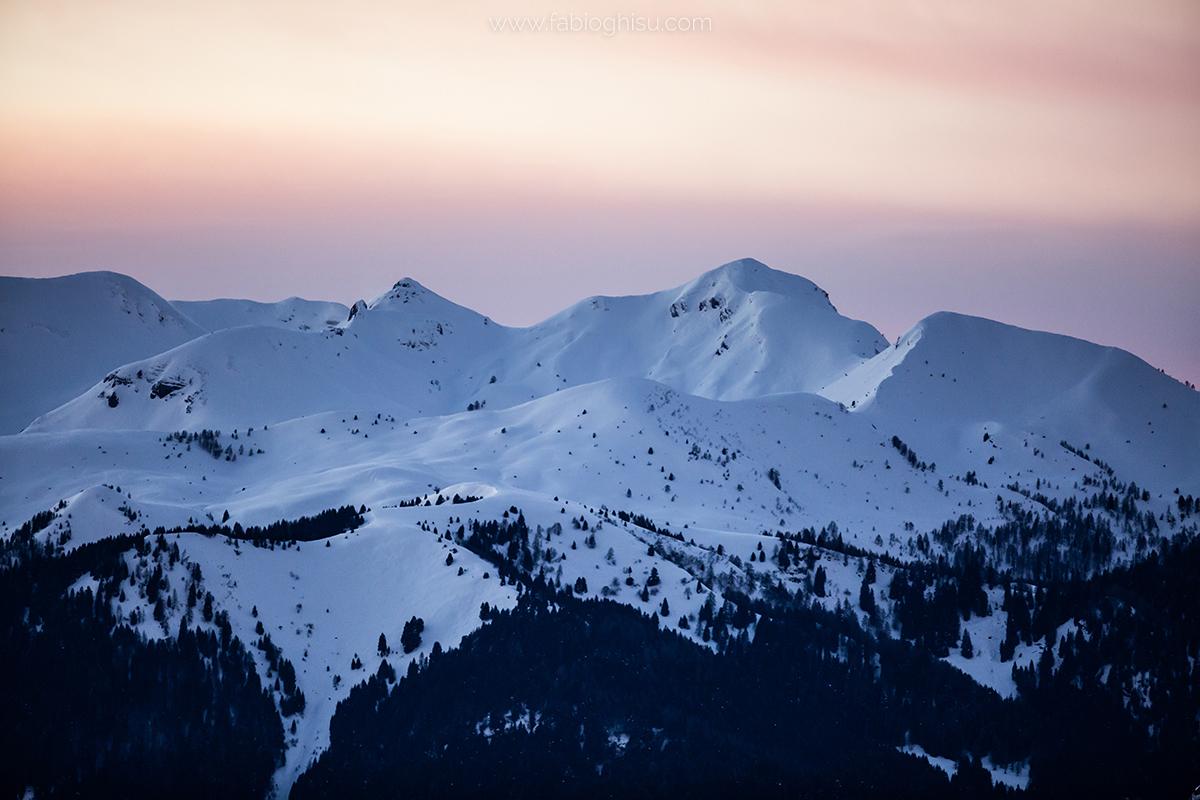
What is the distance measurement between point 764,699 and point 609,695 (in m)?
15.5

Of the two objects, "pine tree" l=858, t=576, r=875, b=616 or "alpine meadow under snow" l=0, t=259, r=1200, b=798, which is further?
"pine tree" l=858, t=576, r=875, b=616

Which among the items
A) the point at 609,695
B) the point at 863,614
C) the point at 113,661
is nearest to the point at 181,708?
the point at 113,661

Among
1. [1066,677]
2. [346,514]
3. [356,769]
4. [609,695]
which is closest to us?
[356,769]

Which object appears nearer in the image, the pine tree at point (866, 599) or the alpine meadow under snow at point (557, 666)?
the alpine meadow under snow at point (557, 666)

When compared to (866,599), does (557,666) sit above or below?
below

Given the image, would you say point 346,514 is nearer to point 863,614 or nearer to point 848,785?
point 863,614

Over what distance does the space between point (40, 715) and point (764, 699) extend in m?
66.0

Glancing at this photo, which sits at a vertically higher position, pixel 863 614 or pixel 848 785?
pixel 863 614

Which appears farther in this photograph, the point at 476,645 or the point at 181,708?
Result: the point at 476,645

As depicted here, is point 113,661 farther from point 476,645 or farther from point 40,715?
point 476,645

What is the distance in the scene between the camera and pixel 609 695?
129375 mm

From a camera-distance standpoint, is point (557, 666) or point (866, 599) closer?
point (557, 666)

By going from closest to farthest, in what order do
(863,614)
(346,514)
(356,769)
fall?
(356,769) < (863,614) < (346,514)

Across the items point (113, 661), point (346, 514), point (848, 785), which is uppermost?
point (346, 514)
